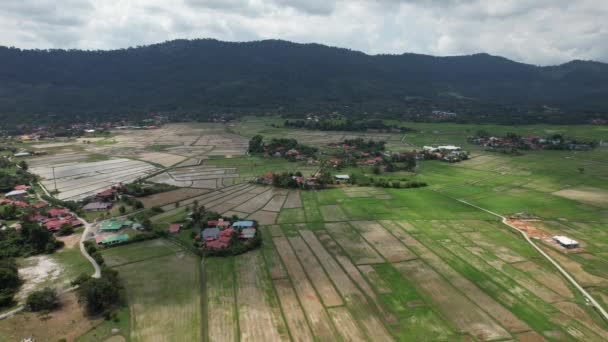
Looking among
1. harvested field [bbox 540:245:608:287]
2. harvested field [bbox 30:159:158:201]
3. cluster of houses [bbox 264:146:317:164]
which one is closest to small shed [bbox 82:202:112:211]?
harvested field [bbox 30:159:158:201]

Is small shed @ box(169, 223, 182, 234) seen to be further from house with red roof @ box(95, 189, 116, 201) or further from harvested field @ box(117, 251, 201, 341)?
house with red roof @ box(95, 189, 116, 201)

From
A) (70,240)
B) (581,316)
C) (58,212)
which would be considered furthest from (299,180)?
(581,316)

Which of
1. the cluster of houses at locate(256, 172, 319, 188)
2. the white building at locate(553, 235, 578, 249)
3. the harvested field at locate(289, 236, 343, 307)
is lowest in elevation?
the harvested field at locate(289, 236, 343, 307)

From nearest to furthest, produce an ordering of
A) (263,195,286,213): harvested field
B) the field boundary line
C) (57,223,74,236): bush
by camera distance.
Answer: the field boundary line, (57,223,74,236): bush, (263,195,286,213): harvested field

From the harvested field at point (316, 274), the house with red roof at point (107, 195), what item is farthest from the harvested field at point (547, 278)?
the house with red roof at point (107, 195)

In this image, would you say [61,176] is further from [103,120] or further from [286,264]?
[103,120]

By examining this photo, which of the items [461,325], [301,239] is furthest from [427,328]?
[301,239]

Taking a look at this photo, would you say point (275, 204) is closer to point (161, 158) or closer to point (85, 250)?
point (85, 250)
